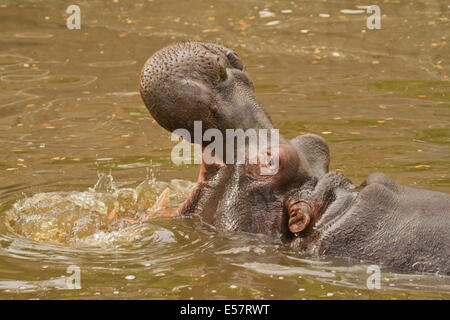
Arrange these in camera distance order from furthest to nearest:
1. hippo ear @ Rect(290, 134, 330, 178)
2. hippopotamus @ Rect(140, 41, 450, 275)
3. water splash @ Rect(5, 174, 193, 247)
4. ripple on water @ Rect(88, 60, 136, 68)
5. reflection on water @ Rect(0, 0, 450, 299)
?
ripple on water @ Rect(88, 60, 136, 68)
water splash @ Rect(5, 174, 193, 247)
hippo ear @ Rect(290, 134, 330, 178)
reflection on water @ Rect(0, 0, 450, 299)
hippopotamus @ Rect(140, 41, 450, 275)

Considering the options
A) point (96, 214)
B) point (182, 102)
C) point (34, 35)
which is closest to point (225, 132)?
point (182, 102)

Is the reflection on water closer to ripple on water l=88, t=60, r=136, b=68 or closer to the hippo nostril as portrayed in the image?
ripple on water l=88, t=60, r=136, b=68

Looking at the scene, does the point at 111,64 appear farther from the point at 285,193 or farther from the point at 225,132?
the point at 285,193

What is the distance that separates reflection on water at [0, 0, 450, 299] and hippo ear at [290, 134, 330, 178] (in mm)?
579

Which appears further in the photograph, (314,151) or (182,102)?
(314,151)

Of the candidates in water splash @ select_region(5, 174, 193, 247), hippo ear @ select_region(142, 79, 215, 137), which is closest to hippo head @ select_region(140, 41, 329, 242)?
hippo ear @ select_region(142, 79, 215, 137)

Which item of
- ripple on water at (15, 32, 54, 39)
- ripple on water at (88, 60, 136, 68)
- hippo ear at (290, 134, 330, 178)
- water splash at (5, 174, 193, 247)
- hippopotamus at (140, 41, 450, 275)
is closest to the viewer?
hippopotamus at (140, 41, 450, 275)

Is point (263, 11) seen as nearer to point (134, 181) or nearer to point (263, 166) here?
point (134, 181)

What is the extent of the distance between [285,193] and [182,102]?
0.80 meters

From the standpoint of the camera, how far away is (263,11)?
13852 millimetres

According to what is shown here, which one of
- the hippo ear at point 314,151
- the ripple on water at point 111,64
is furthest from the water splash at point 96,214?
the ripple on water at point 111,64

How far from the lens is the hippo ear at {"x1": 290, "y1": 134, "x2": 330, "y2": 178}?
5219mm

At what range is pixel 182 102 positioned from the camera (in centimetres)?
499

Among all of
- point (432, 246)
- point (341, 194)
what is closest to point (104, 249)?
point (341, 194)
